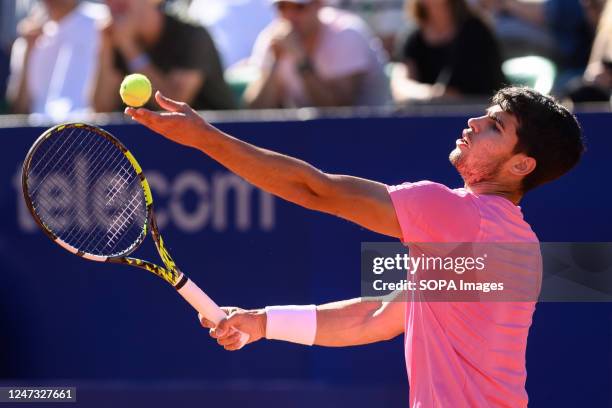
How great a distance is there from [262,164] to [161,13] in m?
3.41

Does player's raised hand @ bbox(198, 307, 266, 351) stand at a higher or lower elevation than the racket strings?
lower

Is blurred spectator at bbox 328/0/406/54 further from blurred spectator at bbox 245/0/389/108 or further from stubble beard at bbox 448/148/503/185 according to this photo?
stubble beard at bbox 448/148/503/185

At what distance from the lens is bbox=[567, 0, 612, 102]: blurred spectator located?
6055 millimetres

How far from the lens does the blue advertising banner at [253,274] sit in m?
5.33

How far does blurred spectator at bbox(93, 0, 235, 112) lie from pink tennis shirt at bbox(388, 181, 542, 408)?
3150 mm

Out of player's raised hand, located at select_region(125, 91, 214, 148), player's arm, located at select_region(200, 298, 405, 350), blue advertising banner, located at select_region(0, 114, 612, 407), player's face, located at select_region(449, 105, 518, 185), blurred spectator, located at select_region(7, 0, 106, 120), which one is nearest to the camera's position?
player's raised hand, located at select_region(125, 91, 214, 148)

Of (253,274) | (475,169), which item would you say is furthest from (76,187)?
(475,169)

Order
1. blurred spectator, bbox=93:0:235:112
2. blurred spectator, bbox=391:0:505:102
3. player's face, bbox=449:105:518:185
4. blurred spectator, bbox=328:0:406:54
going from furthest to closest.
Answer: blurred spectator, bbox=328:0:406:54 < blurred spectator, bbox=93:0:235:112 < blurred spectator, bbox=391:0:505:102 < player's face, bbox=449:105:518:185

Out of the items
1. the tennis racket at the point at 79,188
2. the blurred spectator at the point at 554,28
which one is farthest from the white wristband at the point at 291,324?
the blurred spectator at the point at 554,28

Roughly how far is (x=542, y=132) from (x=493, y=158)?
0.18 meters

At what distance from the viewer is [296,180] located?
3502 millimetres

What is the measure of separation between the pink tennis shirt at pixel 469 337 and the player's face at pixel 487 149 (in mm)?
108

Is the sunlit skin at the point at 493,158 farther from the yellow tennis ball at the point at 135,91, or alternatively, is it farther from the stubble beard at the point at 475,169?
the yellow tennis ball at the point at 135,91

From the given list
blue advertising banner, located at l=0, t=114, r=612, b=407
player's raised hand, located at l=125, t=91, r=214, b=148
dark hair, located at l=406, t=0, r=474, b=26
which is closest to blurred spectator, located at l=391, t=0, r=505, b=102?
dark hair, located at l=406, t=0, r=474, b=26
